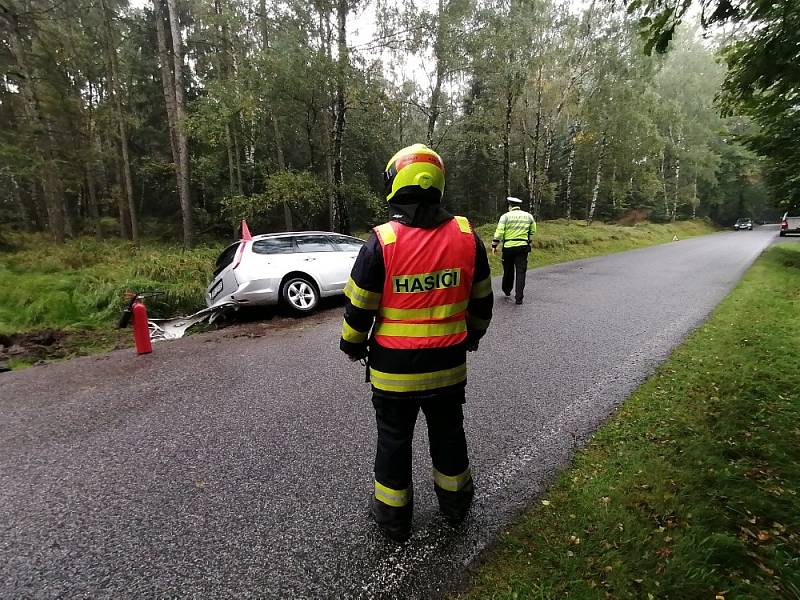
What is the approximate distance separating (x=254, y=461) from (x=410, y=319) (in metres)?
1.72

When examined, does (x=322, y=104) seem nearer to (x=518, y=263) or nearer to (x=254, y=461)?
(x=518, y=263)

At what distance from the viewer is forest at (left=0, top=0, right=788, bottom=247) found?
10.8m

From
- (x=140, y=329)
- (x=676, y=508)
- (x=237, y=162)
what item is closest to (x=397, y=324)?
(x=676, y=508)

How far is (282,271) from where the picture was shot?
7.21 m

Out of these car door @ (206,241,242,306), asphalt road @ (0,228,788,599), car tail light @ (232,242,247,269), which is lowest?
asphalt road @ (0,228,788,599)

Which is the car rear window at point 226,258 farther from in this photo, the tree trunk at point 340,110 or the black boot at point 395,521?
the tree trunk at point 340,110

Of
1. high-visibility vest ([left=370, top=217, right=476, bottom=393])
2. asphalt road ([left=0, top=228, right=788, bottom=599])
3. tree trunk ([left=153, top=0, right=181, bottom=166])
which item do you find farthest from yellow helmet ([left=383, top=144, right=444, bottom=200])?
tree trunk ([left=153, top=0, right=181, bottom=166])

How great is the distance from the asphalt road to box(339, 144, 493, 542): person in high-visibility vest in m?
0.36

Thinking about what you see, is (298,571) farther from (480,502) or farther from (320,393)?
(320,393)

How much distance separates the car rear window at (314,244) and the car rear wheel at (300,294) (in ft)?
2.10

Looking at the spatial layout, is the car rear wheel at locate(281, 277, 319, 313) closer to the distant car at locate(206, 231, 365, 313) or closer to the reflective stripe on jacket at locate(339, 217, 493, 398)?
the distant car at locate(206, 231, 365, 313)

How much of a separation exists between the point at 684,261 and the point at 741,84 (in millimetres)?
11843

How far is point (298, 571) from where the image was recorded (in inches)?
75.9

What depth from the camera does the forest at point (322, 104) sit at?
10.8m
